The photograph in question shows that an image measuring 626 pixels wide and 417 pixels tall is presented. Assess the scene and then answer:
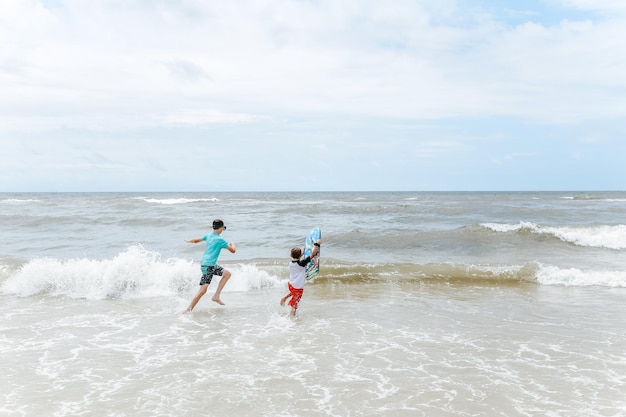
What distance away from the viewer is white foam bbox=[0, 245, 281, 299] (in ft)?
34.8

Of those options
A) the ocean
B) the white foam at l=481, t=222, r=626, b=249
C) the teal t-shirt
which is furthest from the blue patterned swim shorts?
the white foam at l=481, t=222, r=626, b=249

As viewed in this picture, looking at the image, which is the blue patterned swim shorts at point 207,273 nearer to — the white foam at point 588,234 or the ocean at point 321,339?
the ocean at point 321,339

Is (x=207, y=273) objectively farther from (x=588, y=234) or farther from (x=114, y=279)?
(x=588, y=234)

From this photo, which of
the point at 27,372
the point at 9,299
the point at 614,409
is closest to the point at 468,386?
the point at 614,409

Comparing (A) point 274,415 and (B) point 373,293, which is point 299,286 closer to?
(B) point 373,293

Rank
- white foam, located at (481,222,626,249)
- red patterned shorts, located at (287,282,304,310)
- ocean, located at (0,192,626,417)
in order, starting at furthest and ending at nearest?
white foam, located at (481,222,626,249) → red patterned shorts, located at (287,282,304,310) → ocean, located at (0,192,626,417)

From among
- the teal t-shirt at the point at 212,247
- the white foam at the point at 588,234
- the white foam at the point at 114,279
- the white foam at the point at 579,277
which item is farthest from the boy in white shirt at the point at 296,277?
the white foam at the point at 588,234

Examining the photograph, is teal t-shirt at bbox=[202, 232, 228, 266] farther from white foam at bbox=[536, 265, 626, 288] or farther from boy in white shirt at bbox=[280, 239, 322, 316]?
white foam at bbox=[536, 265, 626, 288]

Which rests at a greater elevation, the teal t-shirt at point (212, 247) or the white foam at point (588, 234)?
the teal t-shirt at point (212, 247)

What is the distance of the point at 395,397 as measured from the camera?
5117 mm

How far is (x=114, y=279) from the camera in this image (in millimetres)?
10773

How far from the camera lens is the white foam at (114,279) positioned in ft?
34.8

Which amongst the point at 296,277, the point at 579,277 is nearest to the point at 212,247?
the point at 296,277

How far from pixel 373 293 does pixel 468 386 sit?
5347mm
